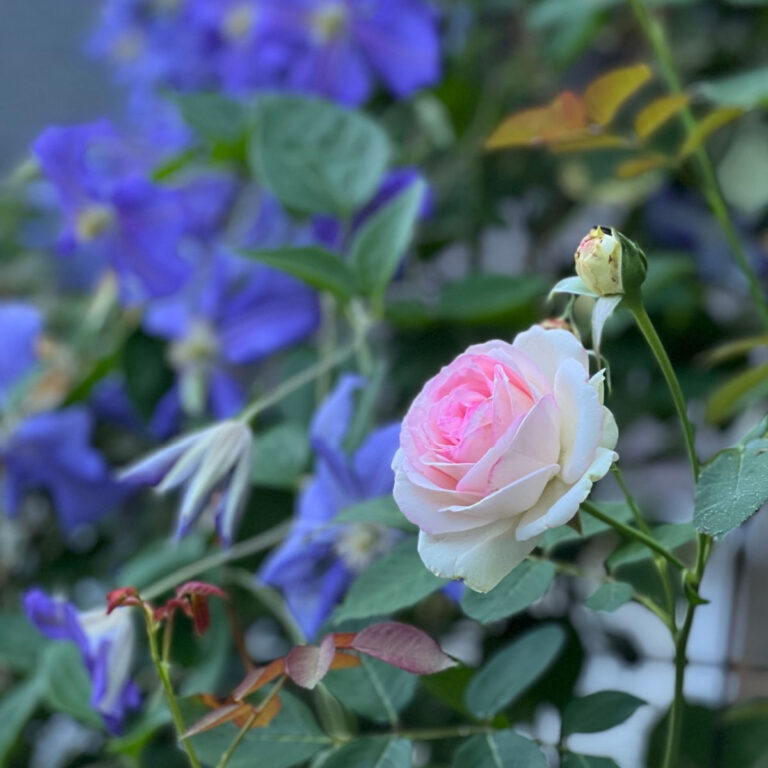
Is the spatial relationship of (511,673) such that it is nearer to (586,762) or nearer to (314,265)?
(586,762)

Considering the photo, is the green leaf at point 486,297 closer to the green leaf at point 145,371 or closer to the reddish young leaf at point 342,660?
the green leaf at point 145,371

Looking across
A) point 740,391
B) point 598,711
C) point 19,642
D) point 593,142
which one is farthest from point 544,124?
point 19,642

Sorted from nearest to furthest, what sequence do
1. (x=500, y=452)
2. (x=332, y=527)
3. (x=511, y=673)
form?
(x=500, y=452) → (x=511, y=673) → (x=332, y=527)

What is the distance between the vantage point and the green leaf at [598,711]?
0.29m

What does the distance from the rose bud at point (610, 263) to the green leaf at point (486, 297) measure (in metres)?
0.30

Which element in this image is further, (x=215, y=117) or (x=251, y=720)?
(x=215, y=117)

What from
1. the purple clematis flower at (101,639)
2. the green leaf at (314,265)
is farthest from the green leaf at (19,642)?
the green leaf at (314,265)

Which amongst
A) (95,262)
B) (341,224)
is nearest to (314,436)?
(341,224)

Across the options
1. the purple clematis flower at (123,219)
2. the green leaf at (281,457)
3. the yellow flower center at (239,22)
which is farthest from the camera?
the yellow flower center at (239,22)

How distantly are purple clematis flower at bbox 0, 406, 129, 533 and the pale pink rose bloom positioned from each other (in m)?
0.41

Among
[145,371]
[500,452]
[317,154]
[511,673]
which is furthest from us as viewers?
[145,371]

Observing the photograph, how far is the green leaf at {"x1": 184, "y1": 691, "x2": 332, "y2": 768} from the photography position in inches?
12.1

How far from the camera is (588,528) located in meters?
0.30

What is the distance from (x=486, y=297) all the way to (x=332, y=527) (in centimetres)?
19
